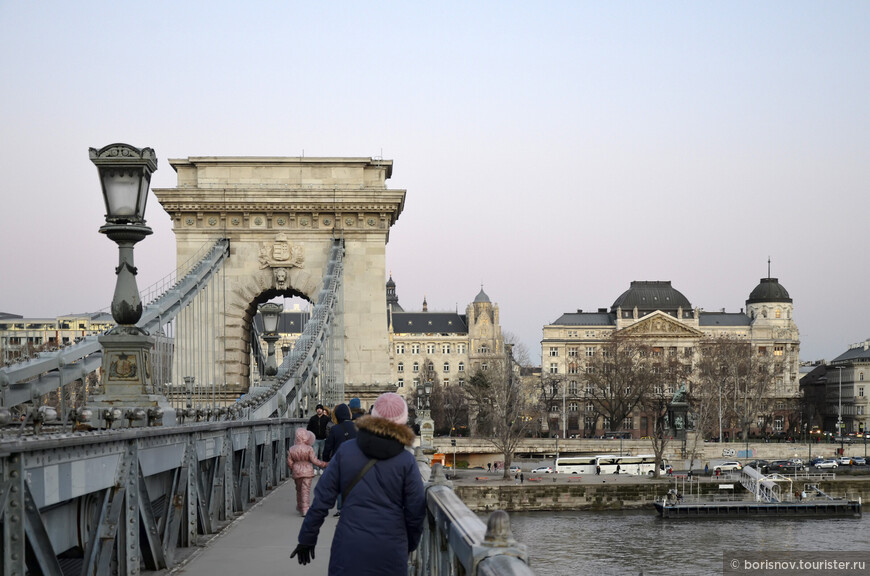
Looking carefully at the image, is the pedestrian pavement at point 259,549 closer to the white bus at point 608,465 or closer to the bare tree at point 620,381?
the white bus at point 608,465

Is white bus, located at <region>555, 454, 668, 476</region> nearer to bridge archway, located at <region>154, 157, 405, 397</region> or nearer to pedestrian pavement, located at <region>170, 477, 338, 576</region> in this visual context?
bridge archway, located at <region>154, 157, 405, 397</region>

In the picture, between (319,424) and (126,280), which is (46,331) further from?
(126,280)

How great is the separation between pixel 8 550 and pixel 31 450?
50cm

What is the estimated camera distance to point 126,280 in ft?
27.8

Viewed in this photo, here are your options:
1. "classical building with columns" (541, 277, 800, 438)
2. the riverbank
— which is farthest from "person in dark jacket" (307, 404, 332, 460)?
"classical building with columns" (541, 277, 800, 438)

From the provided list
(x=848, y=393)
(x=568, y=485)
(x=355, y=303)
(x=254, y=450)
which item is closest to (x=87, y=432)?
(x=254, y=450)

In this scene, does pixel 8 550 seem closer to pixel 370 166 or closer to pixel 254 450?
pixel 254 450

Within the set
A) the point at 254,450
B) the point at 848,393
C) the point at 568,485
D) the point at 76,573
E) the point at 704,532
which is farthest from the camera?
the point at 848,393

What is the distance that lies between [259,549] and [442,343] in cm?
12791

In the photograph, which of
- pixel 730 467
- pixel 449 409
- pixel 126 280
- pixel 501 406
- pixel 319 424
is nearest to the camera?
pixel 126 280

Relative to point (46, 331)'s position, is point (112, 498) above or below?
below

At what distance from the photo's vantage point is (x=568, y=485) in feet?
191

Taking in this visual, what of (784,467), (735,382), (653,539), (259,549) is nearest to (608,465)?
(784,467)

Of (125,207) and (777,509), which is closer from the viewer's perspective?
(125,207)
